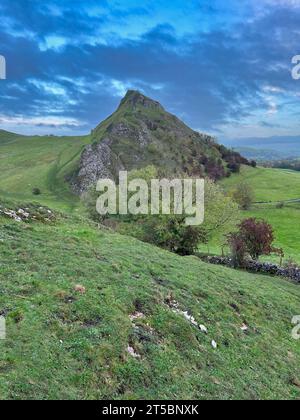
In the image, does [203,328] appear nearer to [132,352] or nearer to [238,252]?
[132,352]

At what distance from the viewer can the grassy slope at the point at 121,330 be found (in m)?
12.7

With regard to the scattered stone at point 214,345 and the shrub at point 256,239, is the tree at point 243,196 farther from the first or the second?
the scattered stone at point 214,345

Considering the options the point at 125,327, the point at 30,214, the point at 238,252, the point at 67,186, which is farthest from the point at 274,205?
the point at 125,327

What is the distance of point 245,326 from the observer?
21328 mm

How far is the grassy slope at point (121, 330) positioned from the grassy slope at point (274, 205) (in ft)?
148

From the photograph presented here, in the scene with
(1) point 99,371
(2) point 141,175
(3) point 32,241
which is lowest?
(1) point 99,371

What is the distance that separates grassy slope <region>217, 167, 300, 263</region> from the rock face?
14.4 metres

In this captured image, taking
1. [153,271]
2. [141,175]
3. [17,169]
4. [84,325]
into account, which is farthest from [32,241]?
[17,169]

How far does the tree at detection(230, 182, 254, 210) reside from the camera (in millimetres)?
123544

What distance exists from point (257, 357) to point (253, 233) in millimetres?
37179

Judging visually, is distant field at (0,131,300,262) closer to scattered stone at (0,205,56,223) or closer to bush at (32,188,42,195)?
bush at (32,188,42,195)

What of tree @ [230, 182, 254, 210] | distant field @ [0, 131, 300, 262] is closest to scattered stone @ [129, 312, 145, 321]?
distant field @ [0, 131, 300, 262]

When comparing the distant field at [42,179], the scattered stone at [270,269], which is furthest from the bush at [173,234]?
the distant field at [42,179]
